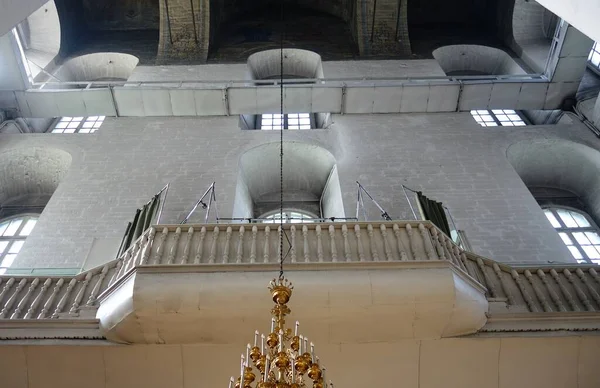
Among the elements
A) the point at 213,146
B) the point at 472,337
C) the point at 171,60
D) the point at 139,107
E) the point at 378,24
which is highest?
the point at 378,24

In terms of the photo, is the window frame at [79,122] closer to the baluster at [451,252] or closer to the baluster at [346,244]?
the baluster at [346,244]

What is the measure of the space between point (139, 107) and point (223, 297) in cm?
774

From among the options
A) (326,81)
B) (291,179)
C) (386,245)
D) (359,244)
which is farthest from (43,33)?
(386,245)

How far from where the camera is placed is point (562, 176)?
11945mm

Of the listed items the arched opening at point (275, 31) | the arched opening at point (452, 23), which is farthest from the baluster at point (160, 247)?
the arched opening at point (452, 23)

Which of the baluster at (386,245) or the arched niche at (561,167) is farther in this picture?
the arched niche at (561,167)

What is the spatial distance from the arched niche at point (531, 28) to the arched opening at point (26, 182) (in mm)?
13017

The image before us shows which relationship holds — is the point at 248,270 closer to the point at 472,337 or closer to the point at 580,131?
the point at 472,337

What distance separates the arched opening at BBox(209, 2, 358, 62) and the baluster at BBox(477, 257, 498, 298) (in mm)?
9024

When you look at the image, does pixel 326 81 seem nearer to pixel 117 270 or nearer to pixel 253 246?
pixel 253 246

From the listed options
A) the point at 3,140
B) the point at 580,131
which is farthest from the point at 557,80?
the point at 3,140

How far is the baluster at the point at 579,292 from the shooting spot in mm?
6602

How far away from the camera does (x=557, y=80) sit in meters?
12.2

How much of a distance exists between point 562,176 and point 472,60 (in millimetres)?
5410
